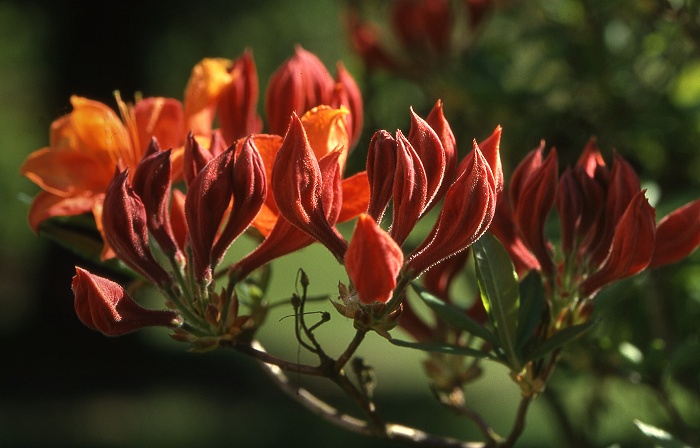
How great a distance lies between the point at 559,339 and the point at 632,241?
0.48 ft

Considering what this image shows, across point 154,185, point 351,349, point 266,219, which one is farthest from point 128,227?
point 351,349

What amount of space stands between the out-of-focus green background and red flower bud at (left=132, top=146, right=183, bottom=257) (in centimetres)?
47

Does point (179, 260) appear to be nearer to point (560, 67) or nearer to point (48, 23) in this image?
point (560, 67)

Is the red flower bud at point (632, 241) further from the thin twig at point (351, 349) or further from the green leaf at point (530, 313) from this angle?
the thin twig at point (351, 349)

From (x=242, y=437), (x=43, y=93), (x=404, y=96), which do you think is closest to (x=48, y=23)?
(x=43, y=93)

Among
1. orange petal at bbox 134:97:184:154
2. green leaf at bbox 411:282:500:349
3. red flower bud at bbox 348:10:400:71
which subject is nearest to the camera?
green leaf at bbox 411:282:500:349

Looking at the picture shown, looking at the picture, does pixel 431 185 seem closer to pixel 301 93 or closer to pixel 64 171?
pixel 301 93

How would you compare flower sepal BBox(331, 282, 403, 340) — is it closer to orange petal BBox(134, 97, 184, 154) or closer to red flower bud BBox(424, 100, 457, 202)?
red flower bud BBox(424, 100, 457, 202)

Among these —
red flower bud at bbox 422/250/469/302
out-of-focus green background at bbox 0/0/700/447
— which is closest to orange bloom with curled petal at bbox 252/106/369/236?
red flower bud at bbox 422/250/469/302

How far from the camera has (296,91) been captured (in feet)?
4.85

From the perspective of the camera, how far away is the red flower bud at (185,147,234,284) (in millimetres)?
1116

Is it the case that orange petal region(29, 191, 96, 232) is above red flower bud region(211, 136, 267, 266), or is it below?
below

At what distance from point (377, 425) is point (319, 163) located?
39 centimetres

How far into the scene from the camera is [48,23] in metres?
8.65
